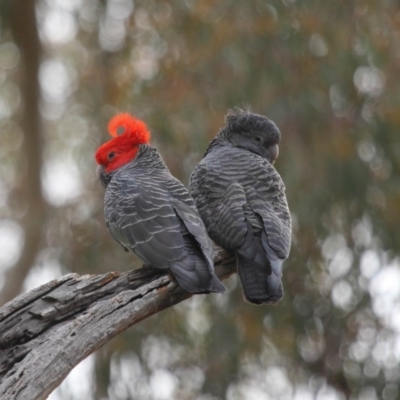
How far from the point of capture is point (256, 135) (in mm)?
5492

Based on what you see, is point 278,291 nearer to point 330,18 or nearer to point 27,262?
point 330,18

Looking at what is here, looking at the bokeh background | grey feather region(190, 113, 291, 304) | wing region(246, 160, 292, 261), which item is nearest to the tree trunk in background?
the bokeh background

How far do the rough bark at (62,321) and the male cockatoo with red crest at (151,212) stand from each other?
159 mm

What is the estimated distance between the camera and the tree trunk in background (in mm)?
8352

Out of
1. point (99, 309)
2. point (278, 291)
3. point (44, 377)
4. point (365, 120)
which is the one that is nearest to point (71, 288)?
point (99, 309)

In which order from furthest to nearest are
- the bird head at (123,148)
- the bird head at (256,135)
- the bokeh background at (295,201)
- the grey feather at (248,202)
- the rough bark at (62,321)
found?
the bokeh background at (295,201) < the bird head at (256,135) < the bird head at (123,148) < the grey feather at (248,202) < the rough bark at (62,321)

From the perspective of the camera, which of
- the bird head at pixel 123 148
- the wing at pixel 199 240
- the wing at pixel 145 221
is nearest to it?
the wing at pixel 199 240

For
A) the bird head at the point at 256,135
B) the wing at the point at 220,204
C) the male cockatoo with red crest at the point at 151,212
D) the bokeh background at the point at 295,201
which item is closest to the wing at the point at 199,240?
the male cockatoo with red crest at the point at 151,212

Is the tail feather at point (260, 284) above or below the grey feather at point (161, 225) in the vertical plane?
below

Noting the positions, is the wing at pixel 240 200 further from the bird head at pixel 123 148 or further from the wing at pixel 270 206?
the bird head at pixel 123 148

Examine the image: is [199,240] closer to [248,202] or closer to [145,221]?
[145,221]

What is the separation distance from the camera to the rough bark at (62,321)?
363 centimetres

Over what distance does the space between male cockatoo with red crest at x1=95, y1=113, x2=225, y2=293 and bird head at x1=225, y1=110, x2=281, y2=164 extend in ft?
1.97

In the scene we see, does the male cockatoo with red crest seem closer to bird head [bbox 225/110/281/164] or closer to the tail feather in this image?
the tail feather
